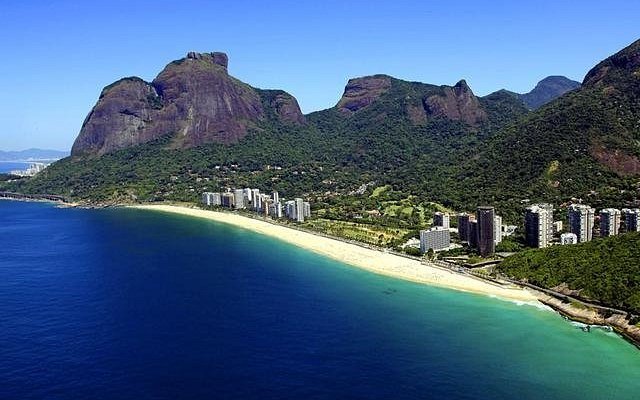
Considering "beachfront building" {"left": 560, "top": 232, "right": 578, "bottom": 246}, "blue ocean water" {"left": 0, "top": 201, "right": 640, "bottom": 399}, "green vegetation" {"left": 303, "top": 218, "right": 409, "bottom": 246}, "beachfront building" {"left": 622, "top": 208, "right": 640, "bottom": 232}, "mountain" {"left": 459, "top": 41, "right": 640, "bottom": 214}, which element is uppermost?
"mountain" {"left": 459, "top": 41, "right": 640, "bottom": 214}

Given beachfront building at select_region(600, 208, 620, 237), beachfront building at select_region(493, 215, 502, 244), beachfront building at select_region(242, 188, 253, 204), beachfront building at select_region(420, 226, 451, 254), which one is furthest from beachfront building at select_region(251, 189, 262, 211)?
beachfront building at select_region(600, 208, 620, 237)

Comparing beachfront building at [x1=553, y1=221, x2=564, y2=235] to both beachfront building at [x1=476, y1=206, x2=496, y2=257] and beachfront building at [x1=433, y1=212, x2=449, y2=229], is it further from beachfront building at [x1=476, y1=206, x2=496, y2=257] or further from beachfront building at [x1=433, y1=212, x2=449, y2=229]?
beachfront building at [x1=433, y1=212, x2=449, y2=229]

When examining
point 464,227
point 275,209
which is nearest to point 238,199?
point 275,209

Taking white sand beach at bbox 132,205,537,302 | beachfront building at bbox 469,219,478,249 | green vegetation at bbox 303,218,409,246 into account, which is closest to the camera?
white sand beach at bbox 132,205,537,302

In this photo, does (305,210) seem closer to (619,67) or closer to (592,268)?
(592,268)

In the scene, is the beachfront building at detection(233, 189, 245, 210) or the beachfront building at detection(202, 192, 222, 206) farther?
the beachfront building at detection(202, 192, 222, 206)

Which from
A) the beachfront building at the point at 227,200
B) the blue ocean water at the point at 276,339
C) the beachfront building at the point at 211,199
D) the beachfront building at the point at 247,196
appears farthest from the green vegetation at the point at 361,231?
the beachfront building at the point at 211,199

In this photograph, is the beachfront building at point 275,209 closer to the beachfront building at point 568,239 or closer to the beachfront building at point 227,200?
the beachfront building at point 227,200
